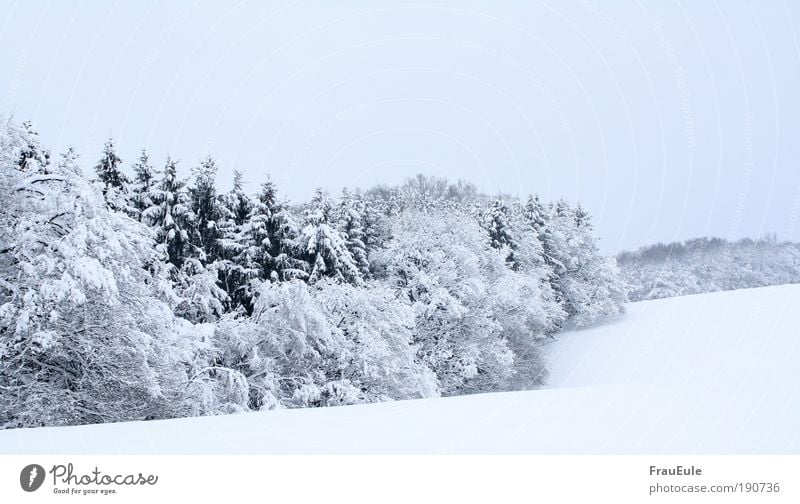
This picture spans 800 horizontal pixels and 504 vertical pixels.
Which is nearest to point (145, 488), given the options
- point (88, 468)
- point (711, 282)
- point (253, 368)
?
point (88, 468)

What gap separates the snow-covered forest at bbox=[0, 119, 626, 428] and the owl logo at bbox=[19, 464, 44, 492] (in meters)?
8.85

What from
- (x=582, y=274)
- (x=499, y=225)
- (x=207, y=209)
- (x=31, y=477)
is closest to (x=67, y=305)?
(x=31, y=477)

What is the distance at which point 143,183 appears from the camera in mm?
29875

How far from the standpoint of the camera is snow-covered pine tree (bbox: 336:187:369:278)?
3556 cm

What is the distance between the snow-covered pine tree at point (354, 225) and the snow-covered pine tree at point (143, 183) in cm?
1004

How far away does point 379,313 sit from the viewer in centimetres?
2447

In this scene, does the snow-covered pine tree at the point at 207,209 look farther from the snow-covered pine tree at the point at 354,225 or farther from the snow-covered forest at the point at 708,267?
the snow-covered forest at the point at 708,267

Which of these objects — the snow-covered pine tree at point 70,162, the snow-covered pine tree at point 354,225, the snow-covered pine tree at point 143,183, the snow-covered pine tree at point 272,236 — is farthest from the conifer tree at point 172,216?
the snow-covered pine tree at point 70,162

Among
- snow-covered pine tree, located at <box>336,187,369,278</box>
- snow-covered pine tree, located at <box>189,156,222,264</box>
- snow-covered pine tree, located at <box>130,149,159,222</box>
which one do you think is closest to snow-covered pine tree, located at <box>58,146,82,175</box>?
snow-covered pine tree, located at <box>130,149,159,222</box>

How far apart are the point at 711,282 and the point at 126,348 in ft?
218

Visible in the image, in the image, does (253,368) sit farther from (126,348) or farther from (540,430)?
(540,430)

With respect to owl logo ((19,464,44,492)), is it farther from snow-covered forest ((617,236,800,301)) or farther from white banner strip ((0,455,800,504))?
snow-covered forest ((617,236,800,301))

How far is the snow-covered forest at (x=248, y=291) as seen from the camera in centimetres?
1395

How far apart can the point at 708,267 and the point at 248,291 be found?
58308 millimetres
